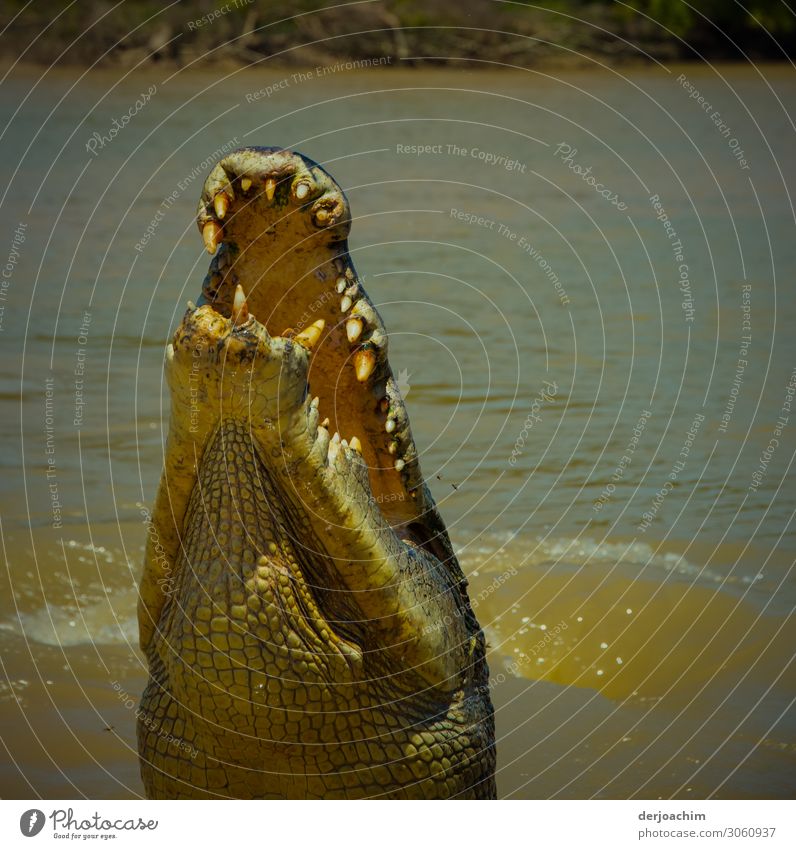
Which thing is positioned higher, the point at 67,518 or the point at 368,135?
the point at 368,135

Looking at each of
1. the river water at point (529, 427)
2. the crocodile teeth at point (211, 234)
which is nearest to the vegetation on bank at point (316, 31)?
the river water at point (529, 427)

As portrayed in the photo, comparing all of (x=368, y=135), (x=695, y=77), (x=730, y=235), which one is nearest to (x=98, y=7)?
(x=368, y=135)

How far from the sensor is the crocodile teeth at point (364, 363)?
236 centimetres

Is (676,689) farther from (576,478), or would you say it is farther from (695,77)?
(695,77)

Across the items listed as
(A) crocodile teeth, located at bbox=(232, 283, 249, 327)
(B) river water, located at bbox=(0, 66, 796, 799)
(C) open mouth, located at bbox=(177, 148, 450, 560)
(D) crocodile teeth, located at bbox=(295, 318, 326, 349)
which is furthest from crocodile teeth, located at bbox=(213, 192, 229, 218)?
(B) river water, located at bbox=(0, 66, 796, 799)

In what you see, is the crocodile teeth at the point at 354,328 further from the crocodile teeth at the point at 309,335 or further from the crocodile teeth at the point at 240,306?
the crocodile teeth at the point at 240,306

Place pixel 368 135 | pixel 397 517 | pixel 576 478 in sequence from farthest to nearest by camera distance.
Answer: pixel 368 135, pixel 576 478, pixel 397 517

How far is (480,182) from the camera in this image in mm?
12711

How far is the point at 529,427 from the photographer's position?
6.47 m

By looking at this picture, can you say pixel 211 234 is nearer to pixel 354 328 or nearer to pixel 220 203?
pixel 220 203

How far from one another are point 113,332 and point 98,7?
14938 mm

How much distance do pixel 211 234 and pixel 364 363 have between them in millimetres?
371

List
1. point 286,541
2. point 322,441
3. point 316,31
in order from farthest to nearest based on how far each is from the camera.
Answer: point 316,31 → point 286,541 → point 322,441

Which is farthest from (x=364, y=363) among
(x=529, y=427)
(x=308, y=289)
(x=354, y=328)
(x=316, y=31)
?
(x=316, y=31)
